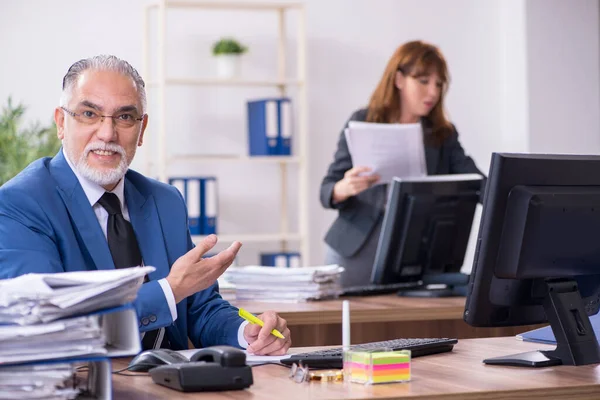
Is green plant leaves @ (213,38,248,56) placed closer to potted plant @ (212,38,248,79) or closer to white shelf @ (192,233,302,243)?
potted plant @ (212,38,248,79)

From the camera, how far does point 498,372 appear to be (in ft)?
5.75

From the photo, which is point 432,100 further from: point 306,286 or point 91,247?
A: point 91,247

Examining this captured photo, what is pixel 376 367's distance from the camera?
1.61 meters

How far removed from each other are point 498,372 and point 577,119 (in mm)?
4655

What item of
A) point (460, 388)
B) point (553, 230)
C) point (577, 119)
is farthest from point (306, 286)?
point (577, 119)

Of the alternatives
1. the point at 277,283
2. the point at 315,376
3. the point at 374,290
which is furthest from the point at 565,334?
the point at 374,290

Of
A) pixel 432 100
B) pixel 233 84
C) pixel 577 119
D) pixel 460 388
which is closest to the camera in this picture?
pixel 460 388

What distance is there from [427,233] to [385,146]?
510 mm

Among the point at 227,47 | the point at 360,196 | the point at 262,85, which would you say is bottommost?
A: the point at 360,196

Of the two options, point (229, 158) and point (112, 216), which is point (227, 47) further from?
point (112, 216)

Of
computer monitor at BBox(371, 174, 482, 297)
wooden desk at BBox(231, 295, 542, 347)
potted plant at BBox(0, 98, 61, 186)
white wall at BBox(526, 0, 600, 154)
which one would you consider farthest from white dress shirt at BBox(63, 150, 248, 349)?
white wall at BBox(526, 0, 600, 154)

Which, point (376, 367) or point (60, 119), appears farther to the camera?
point (60, 119)

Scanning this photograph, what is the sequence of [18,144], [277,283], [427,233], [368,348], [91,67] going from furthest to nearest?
[18,144] → [427,233] → [277,283] → [91,67] → [368,348]

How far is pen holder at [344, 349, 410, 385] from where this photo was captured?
161 centimetres
